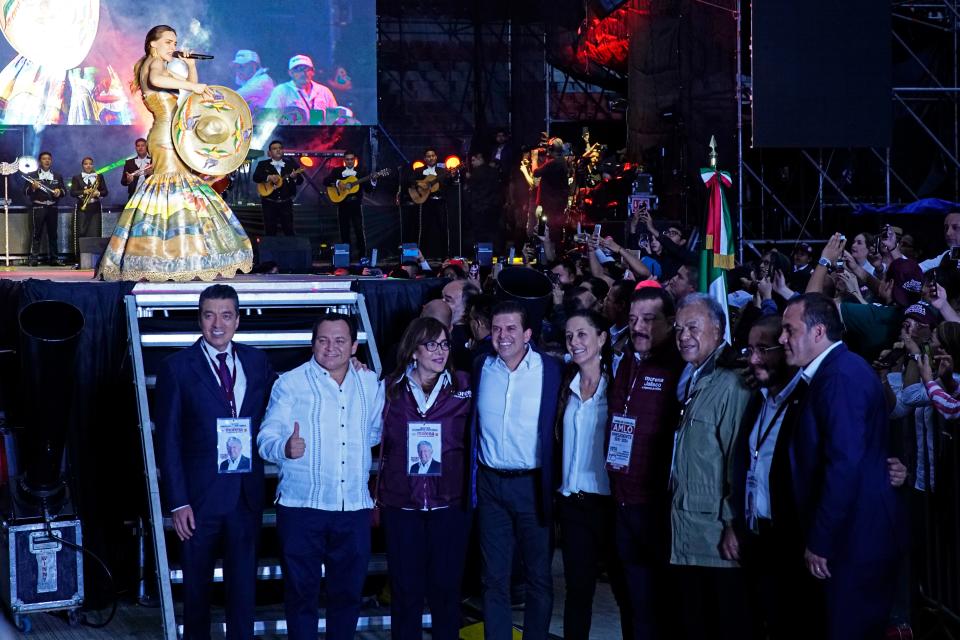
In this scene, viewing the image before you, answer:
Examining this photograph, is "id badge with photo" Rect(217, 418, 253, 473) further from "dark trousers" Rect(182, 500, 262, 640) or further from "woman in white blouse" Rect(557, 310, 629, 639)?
"woman in white blouse" Rect(557, 310, 629, 639)

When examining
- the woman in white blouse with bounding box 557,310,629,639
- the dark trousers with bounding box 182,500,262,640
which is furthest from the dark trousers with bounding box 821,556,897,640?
the dark trousers with bounding box 182,500,262,640

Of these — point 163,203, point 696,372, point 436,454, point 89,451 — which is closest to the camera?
point 696,372

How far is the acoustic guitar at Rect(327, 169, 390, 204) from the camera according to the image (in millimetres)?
17188

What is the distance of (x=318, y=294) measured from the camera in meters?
7.03

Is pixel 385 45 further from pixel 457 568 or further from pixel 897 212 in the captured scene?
pixel 457 568

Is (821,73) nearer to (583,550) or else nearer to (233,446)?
(583,550)

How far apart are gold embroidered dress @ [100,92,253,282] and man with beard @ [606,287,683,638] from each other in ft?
13.4

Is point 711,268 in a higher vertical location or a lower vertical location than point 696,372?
higher

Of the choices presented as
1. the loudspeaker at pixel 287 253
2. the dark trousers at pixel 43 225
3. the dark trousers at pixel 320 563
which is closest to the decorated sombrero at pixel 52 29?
the dark trousers at pixel 43 225

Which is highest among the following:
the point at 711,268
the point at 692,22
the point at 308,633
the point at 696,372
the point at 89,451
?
the point at 692,22

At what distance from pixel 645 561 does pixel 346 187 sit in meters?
13.1

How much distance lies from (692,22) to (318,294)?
888cm

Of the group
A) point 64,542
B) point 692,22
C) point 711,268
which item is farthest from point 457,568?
point 692,22

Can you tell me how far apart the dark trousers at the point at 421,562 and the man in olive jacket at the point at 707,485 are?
3.23ft
